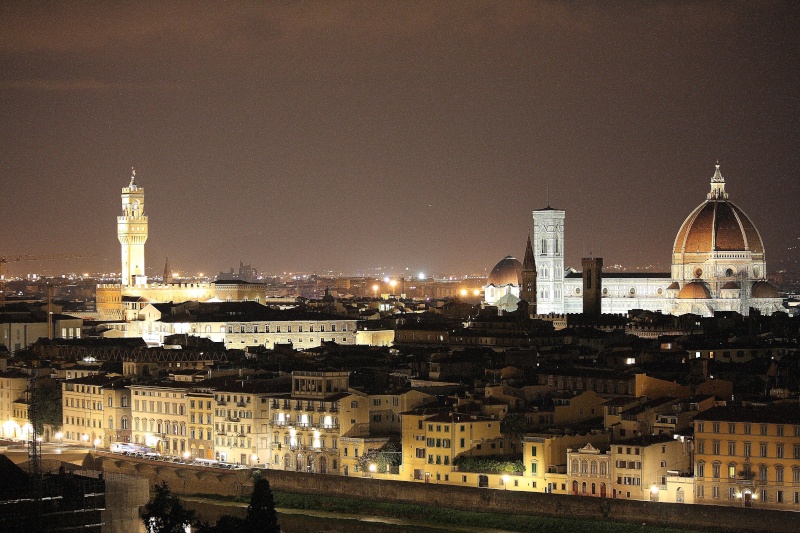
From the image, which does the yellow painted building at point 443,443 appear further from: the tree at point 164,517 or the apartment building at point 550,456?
the tree at point 164,517

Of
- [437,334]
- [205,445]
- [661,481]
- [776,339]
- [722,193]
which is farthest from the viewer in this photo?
[722,193]

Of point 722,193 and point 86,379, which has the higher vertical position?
point 722,193

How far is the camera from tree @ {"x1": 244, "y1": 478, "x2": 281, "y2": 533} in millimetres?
47594

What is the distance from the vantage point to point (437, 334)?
8744 cm

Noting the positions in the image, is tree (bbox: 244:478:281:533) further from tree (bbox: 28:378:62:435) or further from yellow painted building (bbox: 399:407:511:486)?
tree (bbox: 28:378:62:435)

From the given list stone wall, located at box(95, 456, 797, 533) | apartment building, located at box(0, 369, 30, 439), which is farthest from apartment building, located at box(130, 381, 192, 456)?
apartment building, located at box(0, 369, 30, 439)

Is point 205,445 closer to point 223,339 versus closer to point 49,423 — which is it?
point 49,423

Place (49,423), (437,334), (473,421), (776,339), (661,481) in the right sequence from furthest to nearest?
1. (437,334)
2. (776,339)
3. (49,423)
4. (473,421)
5. (661,481)

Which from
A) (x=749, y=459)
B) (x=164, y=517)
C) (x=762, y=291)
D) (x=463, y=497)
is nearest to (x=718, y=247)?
(x=762, y=291)

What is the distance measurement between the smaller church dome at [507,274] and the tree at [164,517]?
75.3m

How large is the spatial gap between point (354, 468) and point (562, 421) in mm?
6076

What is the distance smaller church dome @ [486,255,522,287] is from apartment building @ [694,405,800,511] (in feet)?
237

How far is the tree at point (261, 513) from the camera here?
156 feet

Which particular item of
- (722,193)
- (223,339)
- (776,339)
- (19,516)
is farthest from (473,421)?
(722,193)
